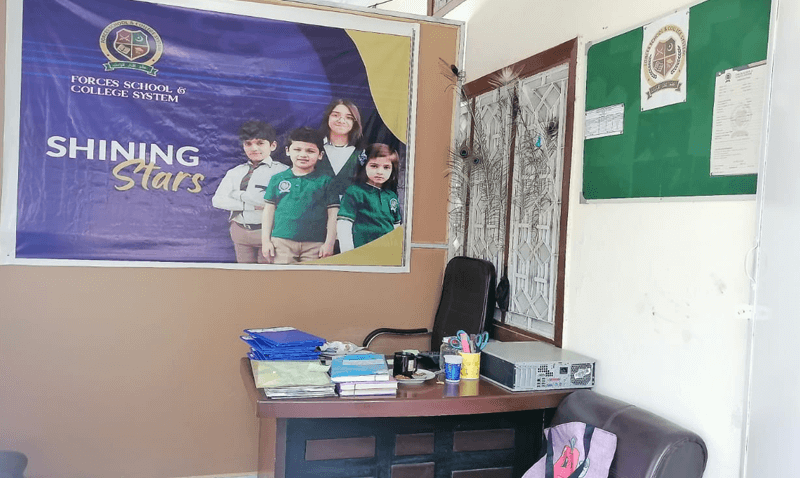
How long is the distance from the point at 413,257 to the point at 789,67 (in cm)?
266

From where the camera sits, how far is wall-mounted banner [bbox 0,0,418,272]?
3607 mm

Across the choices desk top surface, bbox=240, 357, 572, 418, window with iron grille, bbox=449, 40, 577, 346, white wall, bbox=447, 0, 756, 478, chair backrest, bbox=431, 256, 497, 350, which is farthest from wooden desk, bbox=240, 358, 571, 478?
chair backrest, bbox=431, 256, 497, 350

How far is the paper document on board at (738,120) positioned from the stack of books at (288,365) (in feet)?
5.29

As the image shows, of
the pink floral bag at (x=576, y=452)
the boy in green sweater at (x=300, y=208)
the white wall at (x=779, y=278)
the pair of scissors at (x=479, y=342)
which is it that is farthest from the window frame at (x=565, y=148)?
the boy in green sweater at (x=300, y=208)

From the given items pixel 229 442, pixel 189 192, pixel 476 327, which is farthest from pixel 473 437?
pixel 189 192

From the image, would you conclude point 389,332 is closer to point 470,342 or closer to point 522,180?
point 470,342

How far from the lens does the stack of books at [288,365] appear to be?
256 cm

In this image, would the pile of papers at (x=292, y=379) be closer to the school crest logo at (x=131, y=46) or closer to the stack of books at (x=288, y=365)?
the stack of books at (x=288, y=365)

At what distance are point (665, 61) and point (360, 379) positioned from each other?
1657 mm

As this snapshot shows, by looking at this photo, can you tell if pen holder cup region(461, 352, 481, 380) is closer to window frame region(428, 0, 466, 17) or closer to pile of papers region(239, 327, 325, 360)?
pile of papers region(239, 327, 325, 360)

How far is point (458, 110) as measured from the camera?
4.33 m

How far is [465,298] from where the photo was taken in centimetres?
374

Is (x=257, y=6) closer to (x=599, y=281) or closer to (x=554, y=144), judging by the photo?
(x=554, y=144)

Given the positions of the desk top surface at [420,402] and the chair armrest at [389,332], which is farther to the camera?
the chair armrest at [389,332]
